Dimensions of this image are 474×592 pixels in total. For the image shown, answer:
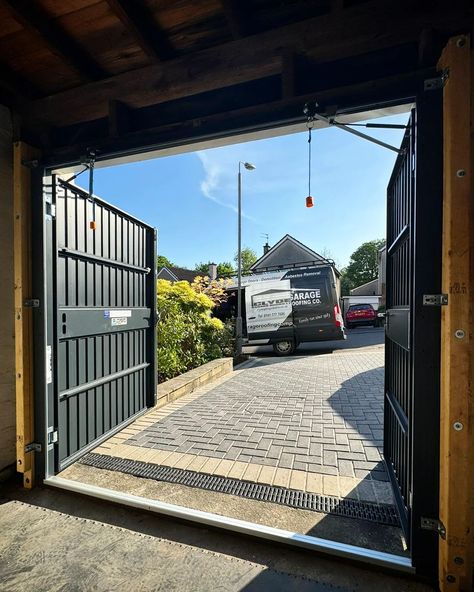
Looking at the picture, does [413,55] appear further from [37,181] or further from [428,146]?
[37,181]

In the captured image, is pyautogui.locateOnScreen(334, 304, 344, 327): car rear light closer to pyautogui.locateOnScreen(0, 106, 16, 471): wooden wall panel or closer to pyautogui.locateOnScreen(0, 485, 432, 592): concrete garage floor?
pyautogui.locateOnScreen(0, 485, 432, 592): concrete garage floor

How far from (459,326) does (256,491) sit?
1925 millimetres

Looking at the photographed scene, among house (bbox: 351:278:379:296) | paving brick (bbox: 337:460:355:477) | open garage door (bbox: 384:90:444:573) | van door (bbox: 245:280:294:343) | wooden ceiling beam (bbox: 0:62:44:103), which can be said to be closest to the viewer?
open garage door (bbox: 384:90:444:573)

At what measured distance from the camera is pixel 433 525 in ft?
5.28

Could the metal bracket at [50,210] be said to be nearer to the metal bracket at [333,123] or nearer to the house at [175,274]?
the metal bracket at [333,123]

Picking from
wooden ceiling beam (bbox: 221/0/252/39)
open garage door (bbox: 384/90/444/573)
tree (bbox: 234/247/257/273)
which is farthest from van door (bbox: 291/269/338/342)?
tree (bbox: 234/247/257/273)

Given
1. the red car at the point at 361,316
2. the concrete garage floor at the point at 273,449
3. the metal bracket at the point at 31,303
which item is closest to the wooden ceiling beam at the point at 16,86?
the metal bracket at the point at 31,303

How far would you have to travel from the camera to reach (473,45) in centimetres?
154

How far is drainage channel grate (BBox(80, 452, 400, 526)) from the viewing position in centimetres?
212

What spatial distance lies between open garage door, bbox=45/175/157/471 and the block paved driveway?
23.1 inches

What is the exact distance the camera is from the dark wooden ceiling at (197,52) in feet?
5.74

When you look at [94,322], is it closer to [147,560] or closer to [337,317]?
[147,560]

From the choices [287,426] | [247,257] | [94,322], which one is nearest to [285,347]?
[287,426]

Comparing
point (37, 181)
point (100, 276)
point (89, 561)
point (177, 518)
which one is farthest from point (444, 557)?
point (37, 181)
